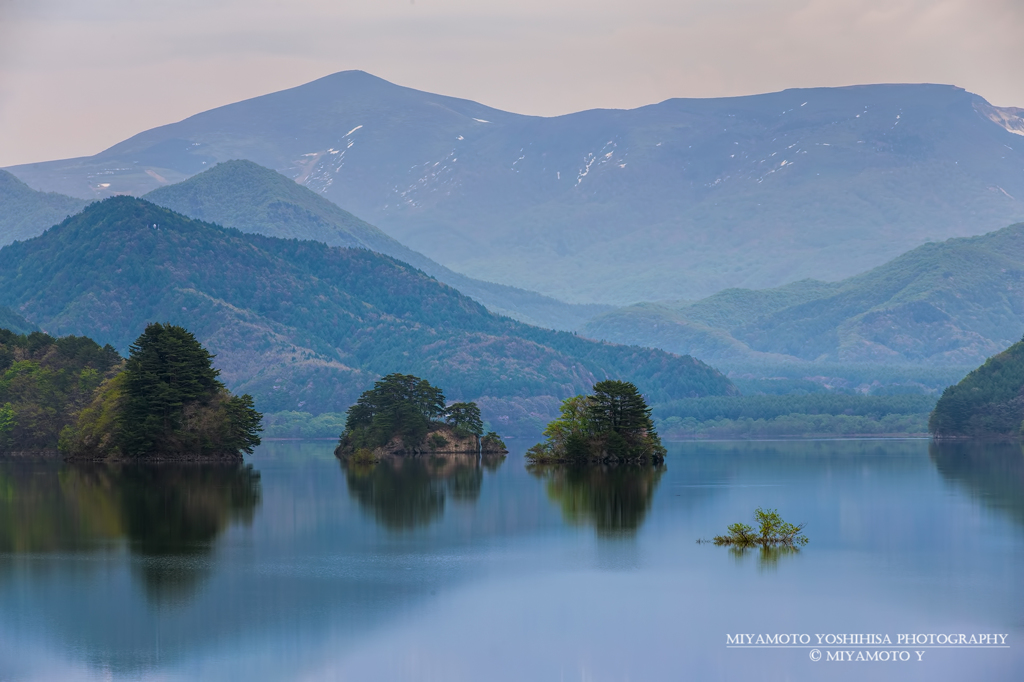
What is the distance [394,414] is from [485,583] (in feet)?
290

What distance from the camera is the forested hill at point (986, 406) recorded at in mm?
187000

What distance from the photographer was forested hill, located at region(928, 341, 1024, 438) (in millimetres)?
187000

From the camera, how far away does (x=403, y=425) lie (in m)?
137

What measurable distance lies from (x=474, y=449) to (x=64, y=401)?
39.4m

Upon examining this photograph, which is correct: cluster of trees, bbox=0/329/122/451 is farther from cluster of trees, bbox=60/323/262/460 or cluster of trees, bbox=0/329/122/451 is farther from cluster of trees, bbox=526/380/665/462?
cluster of trees, bbox=526/380/665/462

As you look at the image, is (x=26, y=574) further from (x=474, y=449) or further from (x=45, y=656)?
(x=474, y=449)

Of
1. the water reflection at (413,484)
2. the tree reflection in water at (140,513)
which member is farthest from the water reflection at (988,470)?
the tree reflection in water at (140,513)

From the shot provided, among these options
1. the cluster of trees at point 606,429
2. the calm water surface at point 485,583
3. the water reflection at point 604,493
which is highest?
the cluster of trees at point 606,429

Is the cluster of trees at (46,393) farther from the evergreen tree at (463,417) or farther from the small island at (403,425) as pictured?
the evergreen tree at (463,417)

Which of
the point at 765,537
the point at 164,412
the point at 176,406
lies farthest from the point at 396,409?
the point at 765,537

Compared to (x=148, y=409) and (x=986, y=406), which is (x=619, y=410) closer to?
A: (x=148, y=409)

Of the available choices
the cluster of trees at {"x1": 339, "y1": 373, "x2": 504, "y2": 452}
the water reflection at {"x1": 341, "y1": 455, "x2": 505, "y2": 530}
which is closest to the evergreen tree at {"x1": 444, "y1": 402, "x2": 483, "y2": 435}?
the cluster of trees at {"x1": 339, "y1": 373, "x2": 504, "y2": 452}

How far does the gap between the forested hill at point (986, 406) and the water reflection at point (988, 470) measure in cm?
1428

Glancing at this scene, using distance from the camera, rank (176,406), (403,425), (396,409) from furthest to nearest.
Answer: (396,409)
(403,425)
(176,406)
